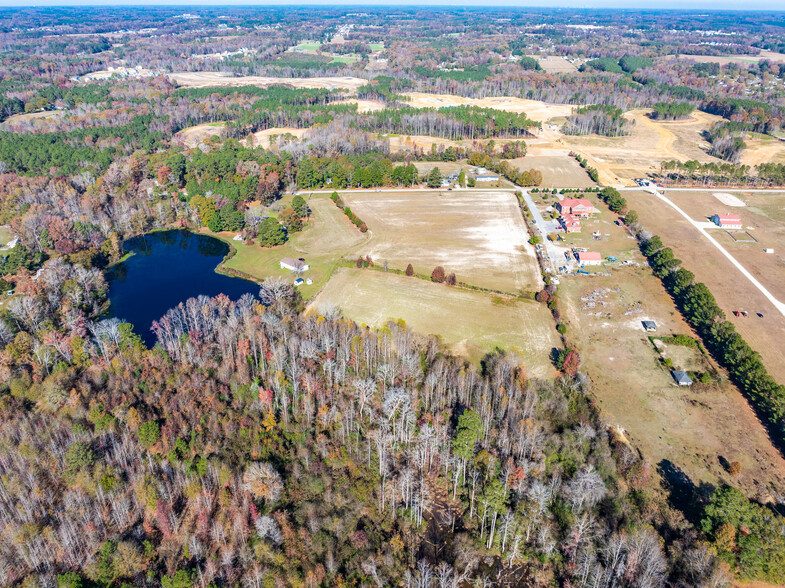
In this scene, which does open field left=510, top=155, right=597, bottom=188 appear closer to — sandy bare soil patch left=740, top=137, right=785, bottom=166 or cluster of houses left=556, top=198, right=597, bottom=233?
cluster of houses left=556, top=198, right=597, bottom=233

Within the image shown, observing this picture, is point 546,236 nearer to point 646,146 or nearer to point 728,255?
point 728,255

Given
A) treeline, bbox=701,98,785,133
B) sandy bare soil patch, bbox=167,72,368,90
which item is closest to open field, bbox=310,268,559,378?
treeline, bbox=701,98,785,133

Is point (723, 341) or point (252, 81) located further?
point (252, 81)

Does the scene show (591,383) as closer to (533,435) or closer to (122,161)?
(533,435)

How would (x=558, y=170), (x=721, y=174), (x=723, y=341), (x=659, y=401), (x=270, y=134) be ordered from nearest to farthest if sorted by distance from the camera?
(x=659, y=401) → (x=723, y=341) → (x=721, y=174) → (x=558, y=170) → (x=270, y=134)

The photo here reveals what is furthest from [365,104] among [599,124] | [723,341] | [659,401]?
[659,401]

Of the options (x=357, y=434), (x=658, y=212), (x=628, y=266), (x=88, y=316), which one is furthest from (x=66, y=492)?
(x=658, y=212)

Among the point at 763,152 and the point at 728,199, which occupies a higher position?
the point at 763,152

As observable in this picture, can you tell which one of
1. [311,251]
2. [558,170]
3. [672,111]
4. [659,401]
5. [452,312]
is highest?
[672,111]
